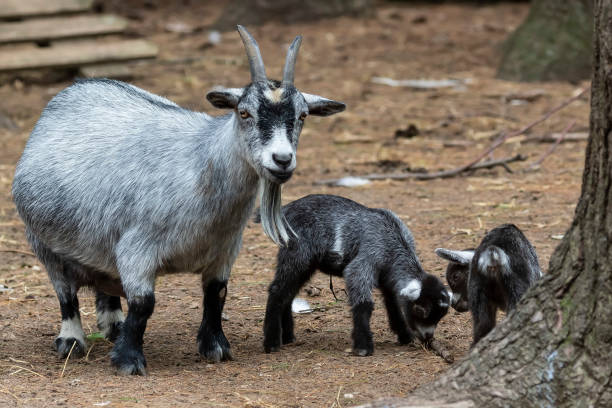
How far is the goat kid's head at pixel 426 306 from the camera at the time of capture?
204 inches

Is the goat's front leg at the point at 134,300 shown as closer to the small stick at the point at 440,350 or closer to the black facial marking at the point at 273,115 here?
the black facial marking at the point at 273,115

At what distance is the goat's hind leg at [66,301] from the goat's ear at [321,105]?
1677mm

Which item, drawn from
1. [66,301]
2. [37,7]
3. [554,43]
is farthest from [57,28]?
[66,301]

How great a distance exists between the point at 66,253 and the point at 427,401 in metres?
2.44

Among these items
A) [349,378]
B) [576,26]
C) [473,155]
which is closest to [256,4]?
[576,26]

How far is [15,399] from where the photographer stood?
14.4ft

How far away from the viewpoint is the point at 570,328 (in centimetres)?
369

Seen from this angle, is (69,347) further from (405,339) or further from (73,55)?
(73,55)

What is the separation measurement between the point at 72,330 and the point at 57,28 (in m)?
8.41

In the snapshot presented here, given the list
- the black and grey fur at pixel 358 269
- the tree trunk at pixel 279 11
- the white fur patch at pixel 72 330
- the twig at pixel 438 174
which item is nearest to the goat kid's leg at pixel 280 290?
the black and grey fur at pixel 358 269

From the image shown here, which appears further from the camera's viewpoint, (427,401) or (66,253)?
(66,253)

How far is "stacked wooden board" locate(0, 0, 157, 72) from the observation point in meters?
12.8

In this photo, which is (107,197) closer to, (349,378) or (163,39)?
(349,378)

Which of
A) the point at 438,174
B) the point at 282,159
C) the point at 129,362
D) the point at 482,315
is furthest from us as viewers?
the point at 438,174
